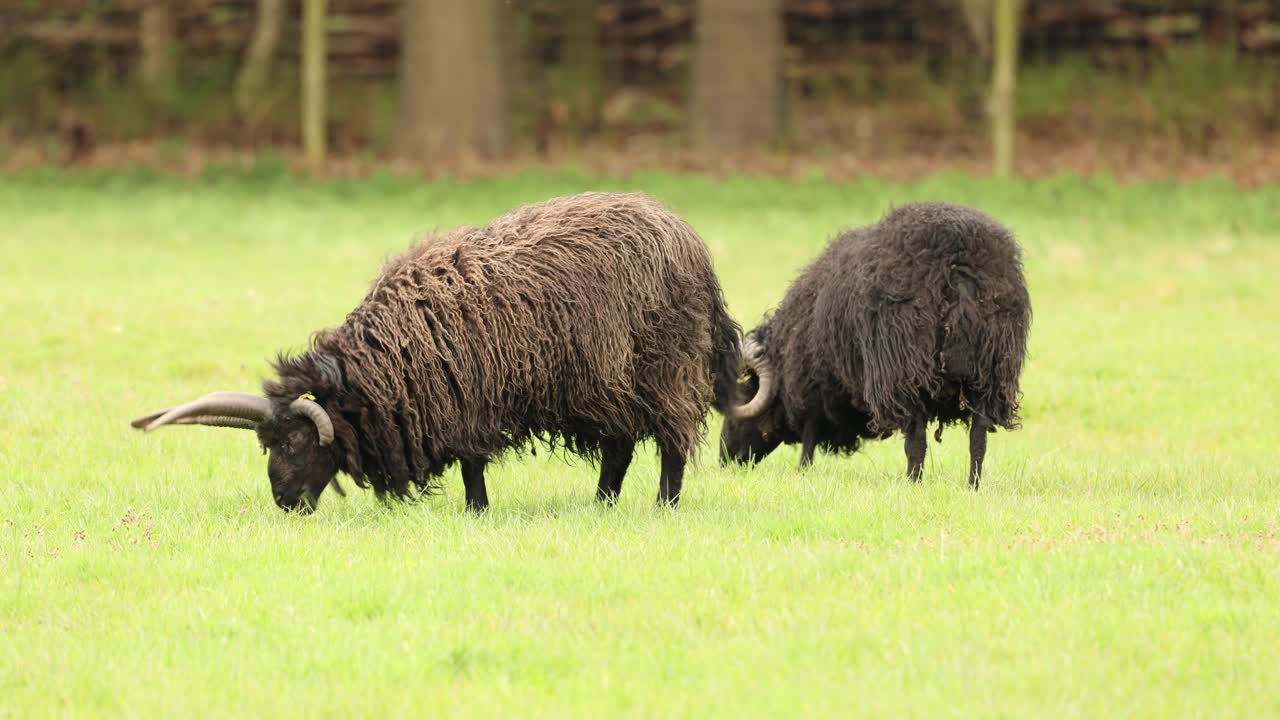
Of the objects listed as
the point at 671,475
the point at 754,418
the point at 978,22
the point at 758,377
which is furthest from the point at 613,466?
the point at 978,22

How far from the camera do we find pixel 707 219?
20.7 metres

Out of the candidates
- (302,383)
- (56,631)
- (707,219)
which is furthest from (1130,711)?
(707,219)

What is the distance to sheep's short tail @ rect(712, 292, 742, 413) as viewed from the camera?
816cm

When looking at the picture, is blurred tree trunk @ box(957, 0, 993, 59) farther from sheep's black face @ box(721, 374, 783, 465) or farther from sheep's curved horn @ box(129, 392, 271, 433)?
sheep's curved horn @ box(129, 392, 271, 433)

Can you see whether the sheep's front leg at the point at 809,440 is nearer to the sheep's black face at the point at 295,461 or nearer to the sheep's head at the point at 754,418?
the sheep's head at the point at 754,418

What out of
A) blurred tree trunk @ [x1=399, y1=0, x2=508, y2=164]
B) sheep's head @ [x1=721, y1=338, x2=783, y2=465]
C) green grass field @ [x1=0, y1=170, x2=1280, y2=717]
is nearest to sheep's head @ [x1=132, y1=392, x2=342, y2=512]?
green grass field @ [x1=0, y1=170, x2=1280, y2=717]

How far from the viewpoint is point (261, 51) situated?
29.6 meters

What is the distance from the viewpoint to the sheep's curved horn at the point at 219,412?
6957 millimetres

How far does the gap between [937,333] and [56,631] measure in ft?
14.3

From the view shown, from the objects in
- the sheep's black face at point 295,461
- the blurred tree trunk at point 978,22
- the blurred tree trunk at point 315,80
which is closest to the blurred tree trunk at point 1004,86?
the blurred tree trunk at point 978,22

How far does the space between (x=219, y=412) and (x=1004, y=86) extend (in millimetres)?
15726

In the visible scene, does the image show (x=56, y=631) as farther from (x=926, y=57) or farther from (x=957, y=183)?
(x=926, y=57)

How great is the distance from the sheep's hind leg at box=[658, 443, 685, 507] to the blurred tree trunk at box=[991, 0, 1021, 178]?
1413 cm

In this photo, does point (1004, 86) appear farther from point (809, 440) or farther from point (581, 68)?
point (809, 440)
